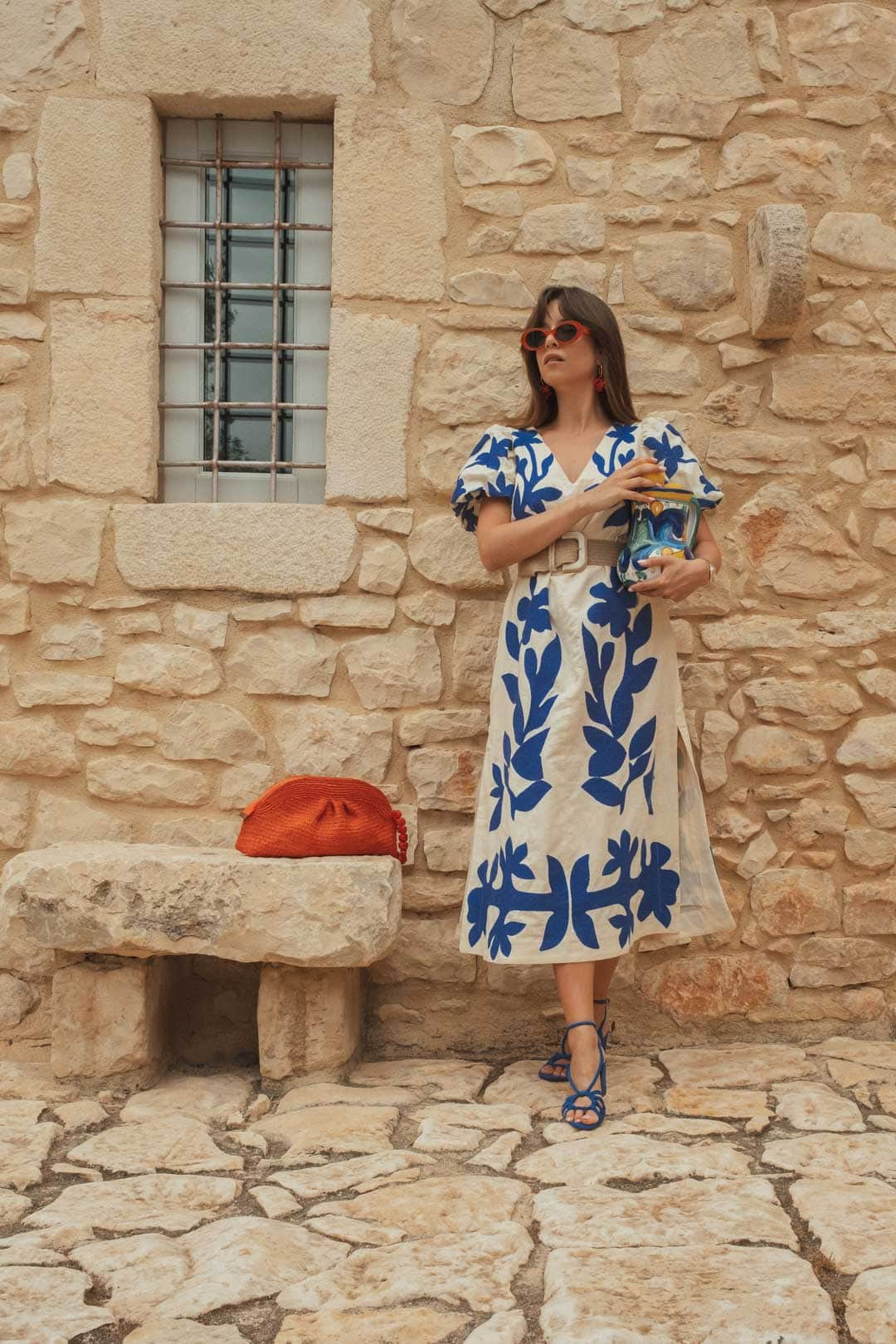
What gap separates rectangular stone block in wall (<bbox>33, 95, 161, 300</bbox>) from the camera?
3.35m

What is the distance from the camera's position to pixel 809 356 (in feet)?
11.1

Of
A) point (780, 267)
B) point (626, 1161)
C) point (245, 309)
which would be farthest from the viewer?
point (245, 309)

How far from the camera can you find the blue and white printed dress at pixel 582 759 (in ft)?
9.16

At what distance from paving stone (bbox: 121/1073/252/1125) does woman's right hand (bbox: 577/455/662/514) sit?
1.62 m

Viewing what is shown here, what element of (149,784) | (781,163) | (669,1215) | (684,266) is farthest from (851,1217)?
(781,163)

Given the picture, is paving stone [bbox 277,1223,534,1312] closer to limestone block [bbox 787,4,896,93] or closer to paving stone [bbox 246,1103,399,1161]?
paving stone [bbox 246,1103,399,1161]

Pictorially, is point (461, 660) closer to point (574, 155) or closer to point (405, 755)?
point (405, 755)

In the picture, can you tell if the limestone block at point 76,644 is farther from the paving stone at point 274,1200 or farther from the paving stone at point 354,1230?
the paving stone at point 354,1230

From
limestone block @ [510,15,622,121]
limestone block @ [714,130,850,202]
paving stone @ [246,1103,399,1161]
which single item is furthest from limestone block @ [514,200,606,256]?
paving stone @ [246,1103,399,1161]

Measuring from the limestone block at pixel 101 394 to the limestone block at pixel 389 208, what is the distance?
21.8 inches

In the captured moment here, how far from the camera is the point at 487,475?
295 cm

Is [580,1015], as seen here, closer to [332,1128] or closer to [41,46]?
[332,1128]

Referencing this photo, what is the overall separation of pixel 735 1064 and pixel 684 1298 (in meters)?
1.35

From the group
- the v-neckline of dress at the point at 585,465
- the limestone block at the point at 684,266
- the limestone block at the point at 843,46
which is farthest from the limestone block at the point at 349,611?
the limestone block at the point at 843,46
